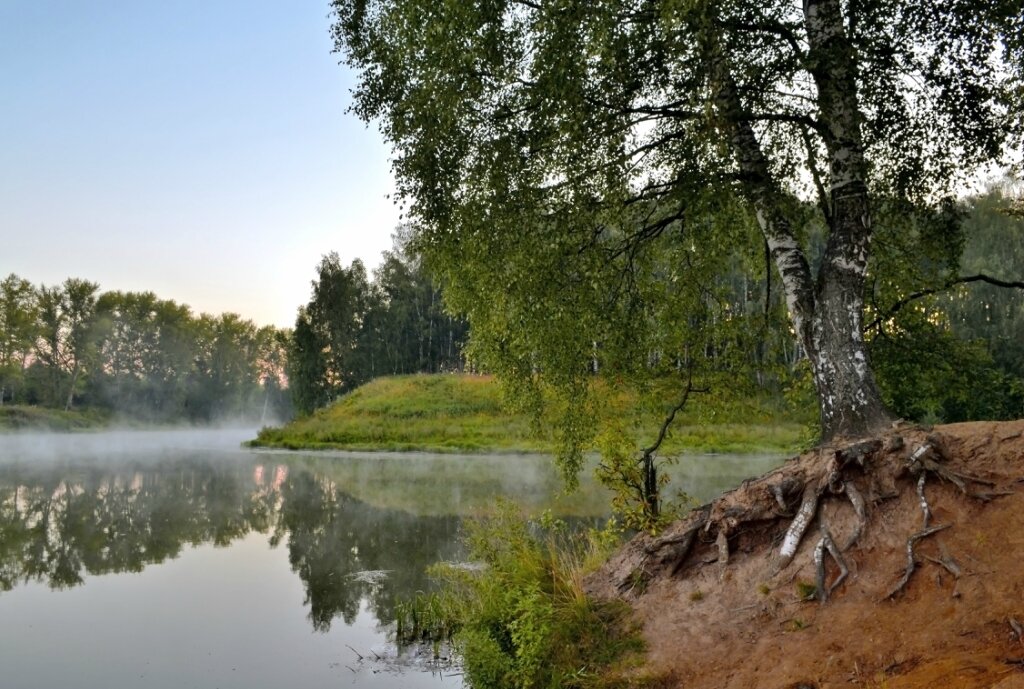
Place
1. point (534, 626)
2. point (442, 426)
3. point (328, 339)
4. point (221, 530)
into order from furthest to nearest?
point (328, 339) → point (442, 426) → point (221, 530) → point (534, 626)

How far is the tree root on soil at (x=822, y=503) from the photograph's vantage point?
7.19 meters

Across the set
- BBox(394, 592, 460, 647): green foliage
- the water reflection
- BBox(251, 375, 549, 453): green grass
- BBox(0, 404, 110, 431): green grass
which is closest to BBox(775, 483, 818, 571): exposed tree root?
BBox(394, 592, 460, 647): green foliage

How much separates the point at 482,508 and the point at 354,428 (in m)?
28.9

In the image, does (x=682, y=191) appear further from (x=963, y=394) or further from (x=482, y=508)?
(x=482, y=508)

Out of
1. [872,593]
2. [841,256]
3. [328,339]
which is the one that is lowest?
[872,593]

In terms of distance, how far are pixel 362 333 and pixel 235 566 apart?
62053 mm

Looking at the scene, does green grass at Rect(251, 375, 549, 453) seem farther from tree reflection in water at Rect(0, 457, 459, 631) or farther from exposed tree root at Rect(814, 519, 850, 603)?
exposed tree root at Rect(814, 519, 850, 603)

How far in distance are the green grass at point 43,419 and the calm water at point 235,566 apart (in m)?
43.0

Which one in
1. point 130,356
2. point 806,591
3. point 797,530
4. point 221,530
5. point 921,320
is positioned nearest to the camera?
point 806,591

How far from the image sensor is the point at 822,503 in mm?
7793

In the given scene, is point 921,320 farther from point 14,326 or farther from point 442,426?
point 14,326

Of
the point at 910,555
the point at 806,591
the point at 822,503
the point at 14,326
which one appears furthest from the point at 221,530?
the point at 14,326

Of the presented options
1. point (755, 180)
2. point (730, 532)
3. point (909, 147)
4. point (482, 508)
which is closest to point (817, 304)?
point (755, 180)

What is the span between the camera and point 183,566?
48.5 feet
